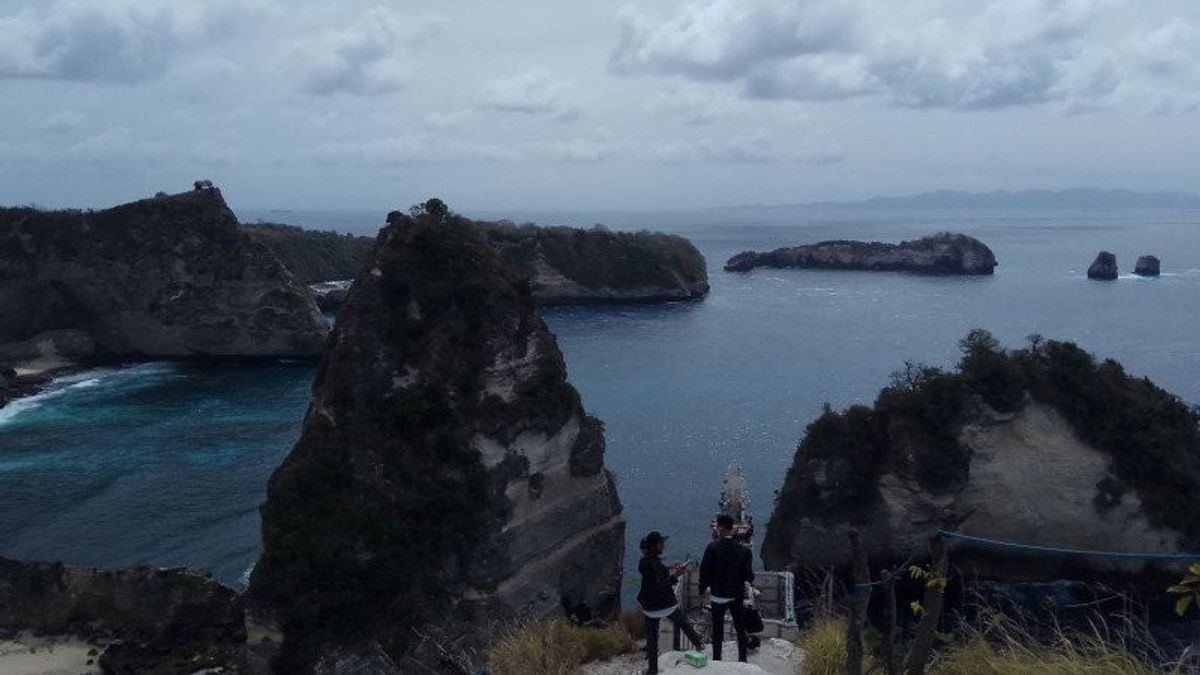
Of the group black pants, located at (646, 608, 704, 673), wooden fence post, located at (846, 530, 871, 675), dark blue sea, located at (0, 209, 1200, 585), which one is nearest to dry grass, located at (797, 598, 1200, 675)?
wooden fence post, located at (846, 530, 871, 675)

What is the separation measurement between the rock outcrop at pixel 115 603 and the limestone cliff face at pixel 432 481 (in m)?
6.54

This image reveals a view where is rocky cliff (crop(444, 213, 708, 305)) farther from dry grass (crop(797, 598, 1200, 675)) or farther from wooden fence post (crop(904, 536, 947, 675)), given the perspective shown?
wooden fence post (crop(904, 536, 947, 675))

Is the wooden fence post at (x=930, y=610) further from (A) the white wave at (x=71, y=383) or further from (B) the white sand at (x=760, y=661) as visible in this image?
(A) the white wave at (x=71, y=383)

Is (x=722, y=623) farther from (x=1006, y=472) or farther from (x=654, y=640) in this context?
(x=1006, y=472)

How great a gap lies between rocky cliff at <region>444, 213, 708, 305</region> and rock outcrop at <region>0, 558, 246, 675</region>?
8044 cm

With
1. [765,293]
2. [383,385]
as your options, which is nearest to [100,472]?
[383,385]

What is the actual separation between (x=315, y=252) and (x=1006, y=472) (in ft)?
352

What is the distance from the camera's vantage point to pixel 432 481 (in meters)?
26.0

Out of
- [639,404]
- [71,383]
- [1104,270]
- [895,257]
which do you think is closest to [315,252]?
[71,383]

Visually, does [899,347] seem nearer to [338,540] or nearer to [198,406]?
[198,406]

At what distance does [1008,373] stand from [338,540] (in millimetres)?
21731

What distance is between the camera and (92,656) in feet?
92.6

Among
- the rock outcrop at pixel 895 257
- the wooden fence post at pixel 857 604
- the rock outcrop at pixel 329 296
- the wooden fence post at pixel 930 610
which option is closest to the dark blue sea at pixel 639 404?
the rock outcrop at pixel 329 296

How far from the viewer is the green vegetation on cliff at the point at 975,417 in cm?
3259
